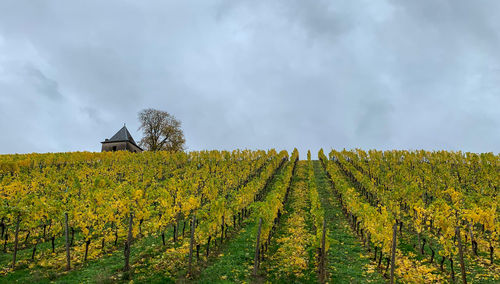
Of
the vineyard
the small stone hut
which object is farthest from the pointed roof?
the vineyard

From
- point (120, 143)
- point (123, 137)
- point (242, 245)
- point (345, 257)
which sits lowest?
point (345, 257)

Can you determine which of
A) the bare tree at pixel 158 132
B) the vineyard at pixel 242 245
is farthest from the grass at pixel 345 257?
the bare tree at pixel 158 132

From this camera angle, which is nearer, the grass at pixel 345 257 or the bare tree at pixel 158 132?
the grass at pixel 345 257

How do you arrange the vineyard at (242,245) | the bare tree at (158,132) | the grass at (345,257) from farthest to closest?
the bare tree at (158,132)
the grass at (345,257)
the vineyard at (242,245)

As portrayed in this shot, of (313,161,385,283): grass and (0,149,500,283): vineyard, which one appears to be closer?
(0,149,500,283): vineyard

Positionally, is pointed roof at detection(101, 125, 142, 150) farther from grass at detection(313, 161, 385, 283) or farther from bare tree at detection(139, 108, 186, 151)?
grass at detection(313, 161, 385, 283)

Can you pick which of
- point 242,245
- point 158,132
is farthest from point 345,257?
point 158,132

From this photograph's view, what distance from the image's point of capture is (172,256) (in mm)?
14031

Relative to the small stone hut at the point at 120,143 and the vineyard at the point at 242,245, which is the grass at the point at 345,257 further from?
the small stone hut at the point at 120,143

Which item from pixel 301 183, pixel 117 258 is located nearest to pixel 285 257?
pixel 117 258

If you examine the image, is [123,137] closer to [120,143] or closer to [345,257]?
[120,143]

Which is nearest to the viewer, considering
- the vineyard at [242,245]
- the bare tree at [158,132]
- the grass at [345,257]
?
the vineyard at [242,245]

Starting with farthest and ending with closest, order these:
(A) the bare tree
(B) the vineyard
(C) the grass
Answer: (A) the bare tree
(C) the grass
(B) the vineyard

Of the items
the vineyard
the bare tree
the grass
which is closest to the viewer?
the vineyard
